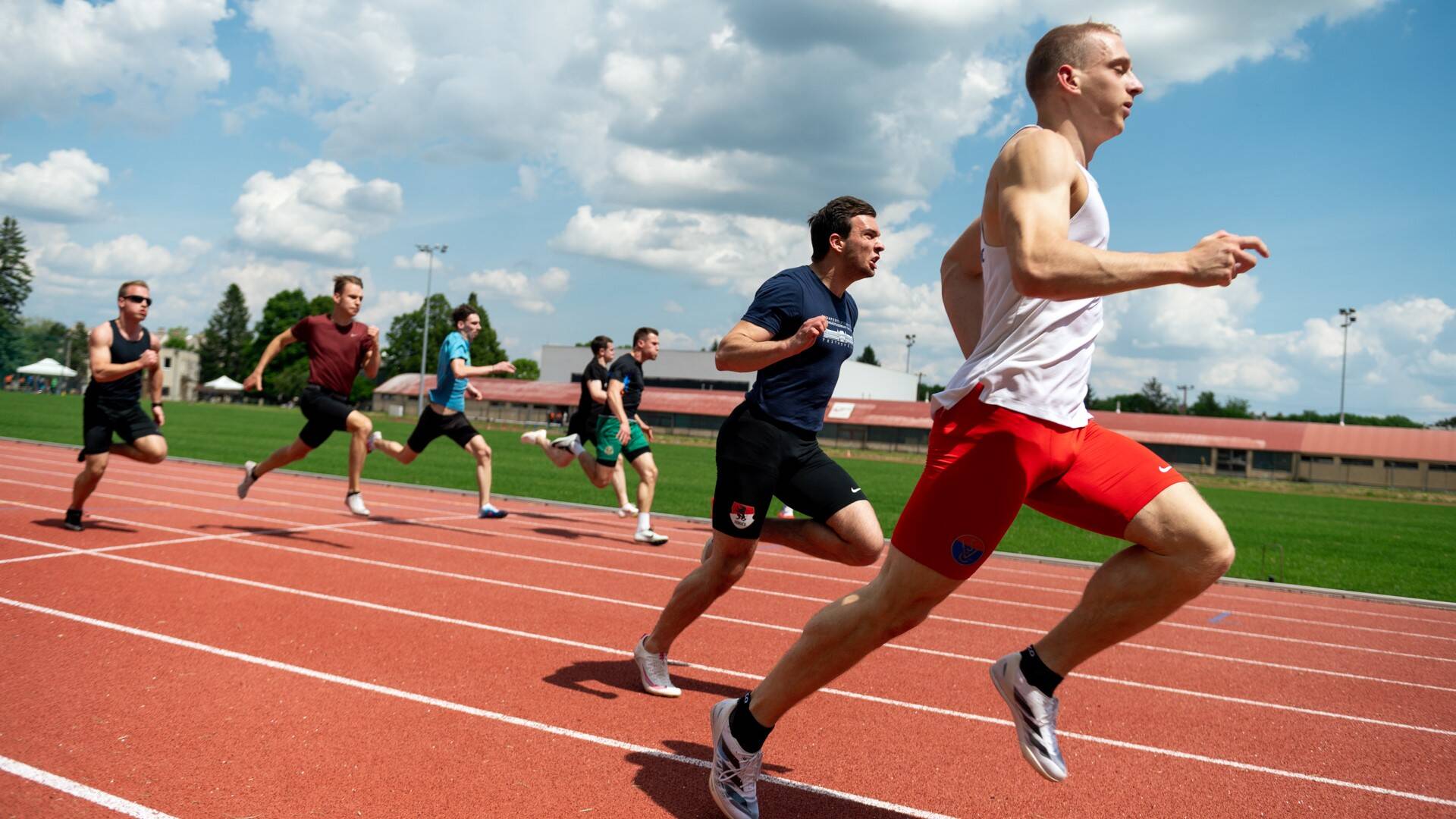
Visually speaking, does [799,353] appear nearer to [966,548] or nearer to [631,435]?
[966,548]

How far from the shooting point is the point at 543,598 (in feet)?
21.9

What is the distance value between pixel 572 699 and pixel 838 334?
2.07 meters

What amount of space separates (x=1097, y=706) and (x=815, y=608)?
8.40 feet

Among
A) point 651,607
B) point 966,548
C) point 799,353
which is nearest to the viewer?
point 966,548

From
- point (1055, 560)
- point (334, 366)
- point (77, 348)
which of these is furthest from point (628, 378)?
point (77, 348)

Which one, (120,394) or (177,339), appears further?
(177,339)

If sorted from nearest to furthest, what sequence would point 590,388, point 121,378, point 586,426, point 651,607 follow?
point 651,607, point 121,378, point 590,388, point 586,426

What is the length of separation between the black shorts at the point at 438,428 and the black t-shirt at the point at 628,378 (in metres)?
1.47

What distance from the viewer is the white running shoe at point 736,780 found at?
2.92 metres

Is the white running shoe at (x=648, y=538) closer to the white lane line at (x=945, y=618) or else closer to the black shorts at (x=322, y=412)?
the white lane line at (x=945, y=618)

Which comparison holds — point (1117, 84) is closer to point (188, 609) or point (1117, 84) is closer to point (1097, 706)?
point (1097, 706)

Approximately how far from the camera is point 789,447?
437 centimetres

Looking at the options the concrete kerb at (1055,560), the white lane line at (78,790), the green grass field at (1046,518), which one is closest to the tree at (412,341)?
the green grass field at (1046,518)

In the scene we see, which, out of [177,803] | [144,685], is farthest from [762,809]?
[144,685]
